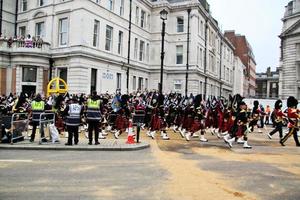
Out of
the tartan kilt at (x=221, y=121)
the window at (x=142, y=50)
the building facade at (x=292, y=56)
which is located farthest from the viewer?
the building facade at (x=292, y=56)

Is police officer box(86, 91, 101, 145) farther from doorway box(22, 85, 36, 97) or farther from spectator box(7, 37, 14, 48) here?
spectator box(7, 37, 14, 48)

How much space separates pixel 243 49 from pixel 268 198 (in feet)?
343

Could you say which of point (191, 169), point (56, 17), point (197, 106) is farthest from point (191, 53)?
point (191, 169)

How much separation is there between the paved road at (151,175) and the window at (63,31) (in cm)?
2437

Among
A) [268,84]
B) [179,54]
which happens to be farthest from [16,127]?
[268,84]

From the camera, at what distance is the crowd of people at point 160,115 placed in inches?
562

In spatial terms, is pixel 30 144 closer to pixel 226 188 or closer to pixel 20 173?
pixel 20 173

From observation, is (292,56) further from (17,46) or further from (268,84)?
(268,84)

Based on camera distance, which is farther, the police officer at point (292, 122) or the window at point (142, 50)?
the window at point (142, 50)

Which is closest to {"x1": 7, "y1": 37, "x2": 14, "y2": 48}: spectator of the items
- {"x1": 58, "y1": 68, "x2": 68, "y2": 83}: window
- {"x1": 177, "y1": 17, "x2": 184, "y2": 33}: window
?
{"x1": 58, "y1": 68, "x2": 68, "y2": 83}: window

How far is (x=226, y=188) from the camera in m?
7.72

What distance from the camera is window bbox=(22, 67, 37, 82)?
3446 centimetres

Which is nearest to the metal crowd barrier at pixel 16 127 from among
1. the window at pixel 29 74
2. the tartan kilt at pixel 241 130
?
the tartan kilt at pixel 241 130

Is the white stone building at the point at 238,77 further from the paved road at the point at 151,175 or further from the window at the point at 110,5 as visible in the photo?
the paved road at the point at 151,175
